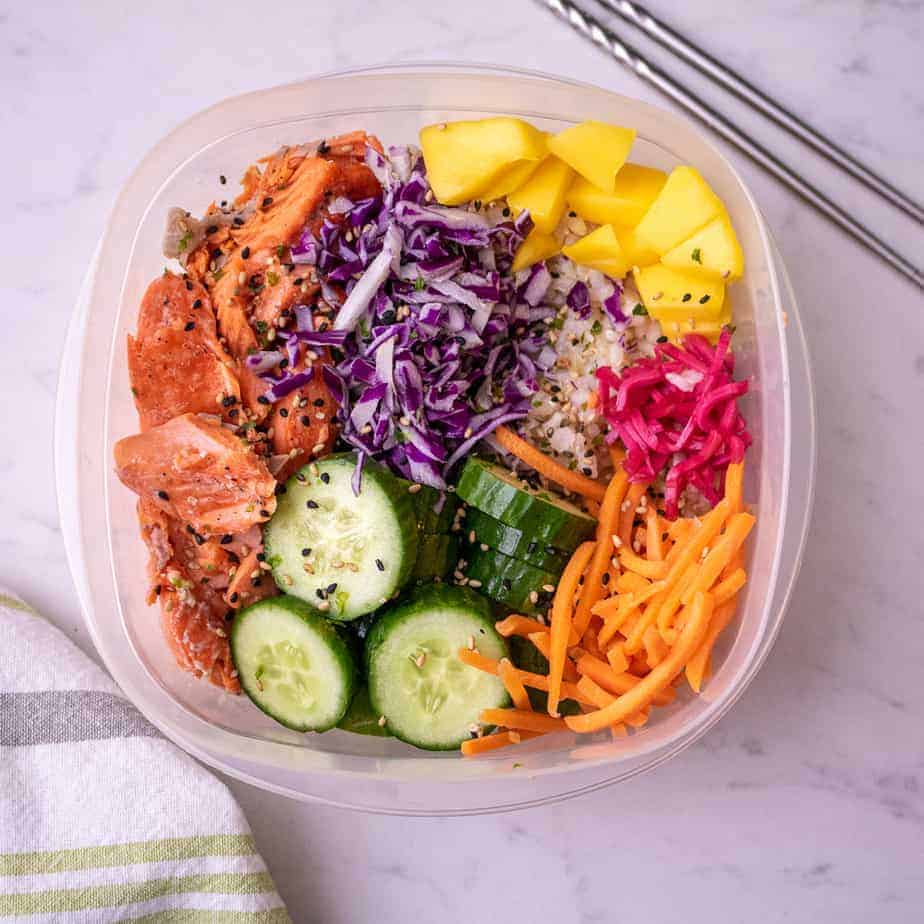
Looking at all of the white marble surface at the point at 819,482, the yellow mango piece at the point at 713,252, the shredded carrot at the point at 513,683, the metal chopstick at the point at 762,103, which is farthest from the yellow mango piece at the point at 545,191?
the shredded carrot at the point at 513,683

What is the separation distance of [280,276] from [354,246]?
0.58ft

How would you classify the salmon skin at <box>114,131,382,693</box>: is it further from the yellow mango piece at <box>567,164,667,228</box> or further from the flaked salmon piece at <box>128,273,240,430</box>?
the yellow mango piece at <box>567,164,667,228</box>

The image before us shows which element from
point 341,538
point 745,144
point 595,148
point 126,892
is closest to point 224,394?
point 341,538

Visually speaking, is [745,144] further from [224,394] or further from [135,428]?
[135,428]

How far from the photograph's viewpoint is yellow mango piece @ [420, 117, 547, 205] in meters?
1.95

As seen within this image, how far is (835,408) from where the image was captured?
92.3 inches

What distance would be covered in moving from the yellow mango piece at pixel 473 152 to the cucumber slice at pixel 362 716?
110cm

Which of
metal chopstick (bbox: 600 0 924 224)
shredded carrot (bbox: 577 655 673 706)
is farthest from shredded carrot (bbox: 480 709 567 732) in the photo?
metal chopstick (bbox: 600 0 924 224)

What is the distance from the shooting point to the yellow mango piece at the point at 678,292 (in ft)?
6.66

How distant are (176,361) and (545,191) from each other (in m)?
0.87

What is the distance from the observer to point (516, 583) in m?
2.06

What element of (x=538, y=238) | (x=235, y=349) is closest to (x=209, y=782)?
(x=235, y=349)

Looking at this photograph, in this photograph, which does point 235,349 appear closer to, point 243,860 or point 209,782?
point 209,782

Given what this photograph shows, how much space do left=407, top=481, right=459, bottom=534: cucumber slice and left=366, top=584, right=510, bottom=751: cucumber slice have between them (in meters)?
0.14
